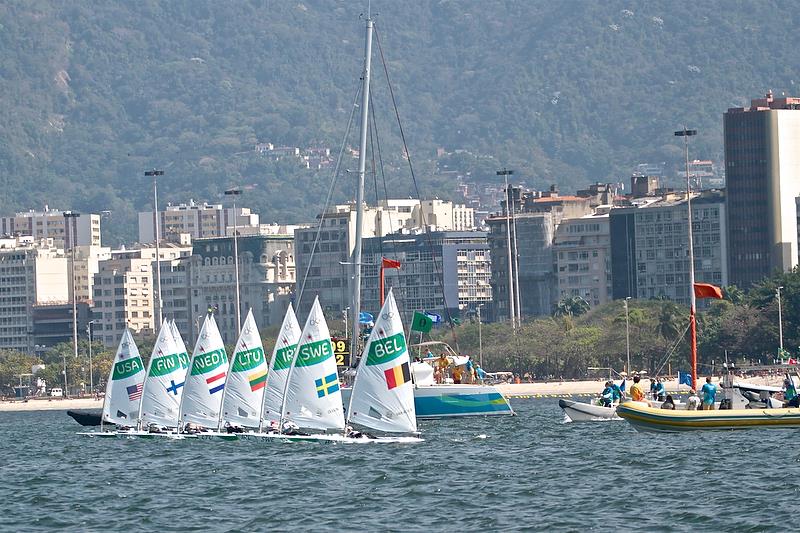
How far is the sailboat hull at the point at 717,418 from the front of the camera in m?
86.1

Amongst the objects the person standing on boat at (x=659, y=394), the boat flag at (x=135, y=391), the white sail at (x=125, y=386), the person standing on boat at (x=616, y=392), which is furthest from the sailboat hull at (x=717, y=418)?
the white sail at (x=125, y=386)

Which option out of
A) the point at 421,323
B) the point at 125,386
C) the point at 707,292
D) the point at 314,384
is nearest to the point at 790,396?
the point at 707,292

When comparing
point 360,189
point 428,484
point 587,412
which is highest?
point 360,189

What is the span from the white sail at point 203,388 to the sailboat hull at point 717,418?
19.2 meters

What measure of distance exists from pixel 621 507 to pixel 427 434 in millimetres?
31319

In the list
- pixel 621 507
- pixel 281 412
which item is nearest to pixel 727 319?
pixel 281 412

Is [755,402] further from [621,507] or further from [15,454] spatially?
[15,454]

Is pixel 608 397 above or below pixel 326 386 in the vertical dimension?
below

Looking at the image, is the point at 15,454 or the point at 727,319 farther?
the point at 727,319

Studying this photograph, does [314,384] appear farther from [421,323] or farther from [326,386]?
[421,323]

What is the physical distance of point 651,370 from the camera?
634 ft

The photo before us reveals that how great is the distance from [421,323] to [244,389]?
13839 millimetres

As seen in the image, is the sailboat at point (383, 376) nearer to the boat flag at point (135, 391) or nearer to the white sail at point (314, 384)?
the white sail at point (314, 384)

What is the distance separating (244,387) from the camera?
90.5 meters
